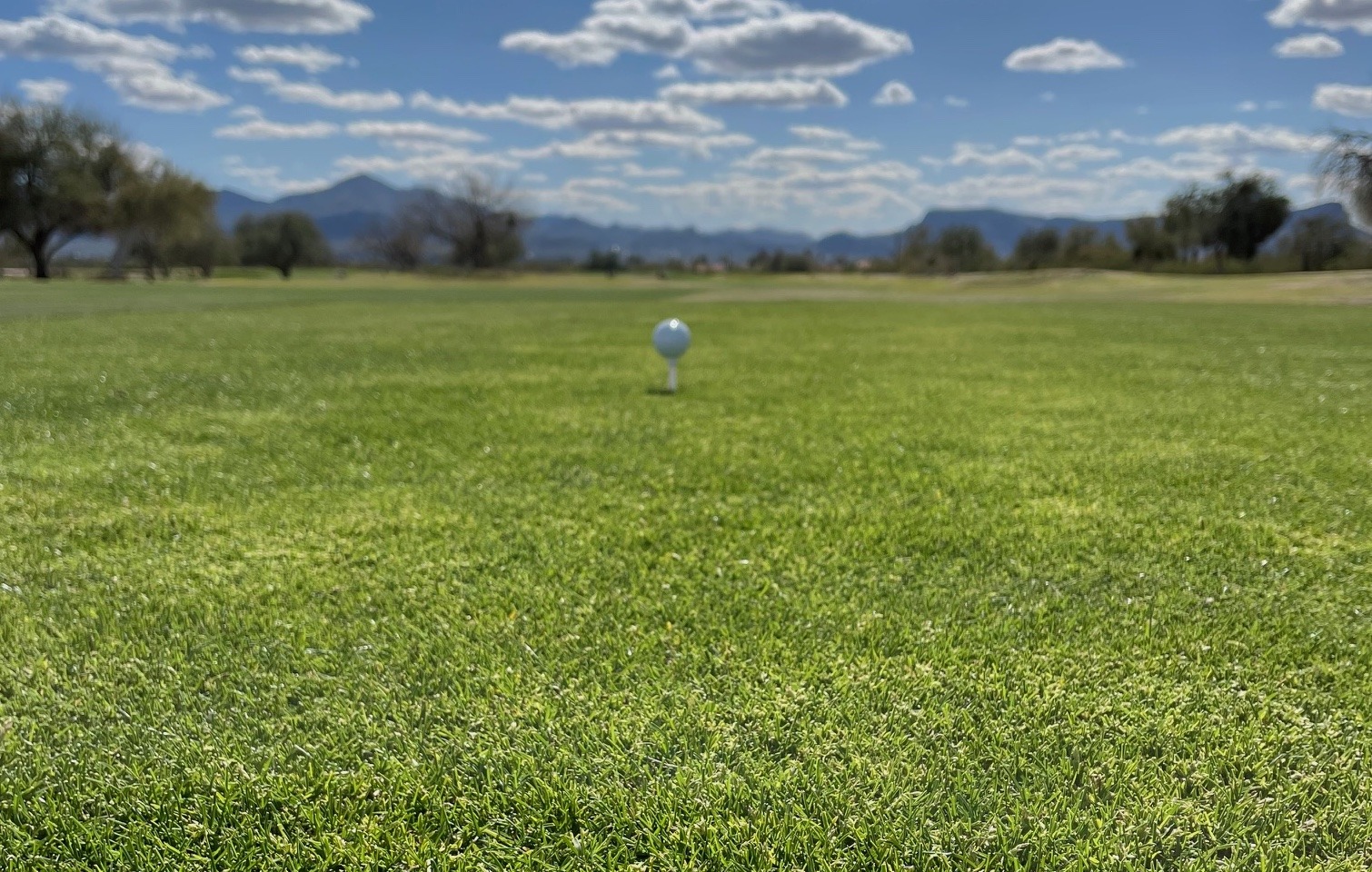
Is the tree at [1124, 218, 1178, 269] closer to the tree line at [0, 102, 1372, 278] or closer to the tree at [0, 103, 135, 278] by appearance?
the tree line at [0, 102, 1372, 278]

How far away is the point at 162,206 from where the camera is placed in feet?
181

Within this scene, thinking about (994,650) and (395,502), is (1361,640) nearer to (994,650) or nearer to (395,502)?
(994,650)

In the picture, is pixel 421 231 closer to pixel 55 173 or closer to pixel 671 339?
pixel 55 173

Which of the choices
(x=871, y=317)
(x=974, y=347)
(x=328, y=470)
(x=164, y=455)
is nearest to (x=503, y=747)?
(x=328, y=470)

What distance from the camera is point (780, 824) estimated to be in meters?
1.97

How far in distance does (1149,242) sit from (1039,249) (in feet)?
60.0

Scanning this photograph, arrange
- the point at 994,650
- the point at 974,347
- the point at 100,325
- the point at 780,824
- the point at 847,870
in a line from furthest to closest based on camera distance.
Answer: the point at 100,325 → the point at 974,347 → the point at 994,650 → the point at 780,824 → the point at 847,870

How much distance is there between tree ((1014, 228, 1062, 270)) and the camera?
94625 mm

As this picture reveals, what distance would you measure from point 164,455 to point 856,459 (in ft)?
18.0

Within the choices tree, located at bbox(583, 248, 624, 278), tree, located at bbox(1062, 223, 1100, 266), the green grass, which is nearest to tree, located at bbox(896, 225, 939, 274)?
tree, located at bbox(1062, 223, 1100, 266)

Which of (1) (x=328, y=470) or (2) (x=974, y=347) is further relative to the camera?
(2) (x=974, y=347)

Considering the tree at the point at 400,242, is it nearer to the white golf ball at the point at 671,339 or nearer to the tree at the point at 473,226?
the tree at the point at 473,226

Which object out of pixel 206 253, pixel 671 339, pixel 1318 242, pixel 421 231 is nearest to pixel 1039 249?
pixel 1318 242

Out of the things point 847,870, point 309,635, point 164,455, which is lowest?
point 847,870
